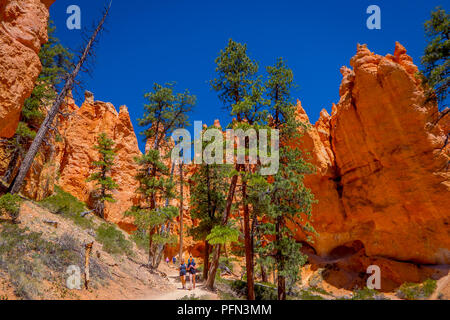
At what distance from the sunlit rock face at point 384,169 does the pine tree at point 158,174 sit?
11.9m

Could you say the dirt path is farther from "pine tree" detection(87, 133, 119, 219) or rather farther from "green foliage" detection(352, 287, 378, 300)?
"pine tree" detection(87, 133, 119, 219)

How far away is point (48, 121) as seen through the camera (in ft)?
43.3

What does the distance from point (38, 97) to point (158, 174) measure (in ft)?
30.7

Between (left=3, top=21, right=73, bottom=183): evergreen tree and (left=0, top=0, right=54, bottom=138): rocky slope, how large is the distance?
7.97 metres

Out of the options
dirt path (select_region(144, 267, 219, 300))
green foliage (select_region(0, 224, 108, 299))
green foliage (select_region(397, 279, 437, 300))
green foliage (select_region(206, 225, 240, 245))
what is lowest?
green foliage (select_region(397, 279, 437, 300))

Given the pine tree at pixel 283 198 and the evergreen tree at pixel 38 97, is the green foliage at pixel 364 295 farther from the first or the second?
the evergreen tree at pixel 38 97

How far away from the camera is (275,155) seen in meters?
11.5

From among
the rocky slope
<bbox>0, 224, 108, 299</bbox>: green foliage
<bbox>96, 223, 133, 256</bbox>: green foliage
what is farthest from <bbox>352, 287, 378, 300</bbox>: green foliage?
the rocky slope

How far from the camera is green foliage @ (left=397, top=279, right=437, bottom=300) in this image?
16913mm

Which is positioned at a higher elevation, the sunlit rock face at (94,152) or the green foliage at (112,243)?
the sunlit rock face at (94,152)

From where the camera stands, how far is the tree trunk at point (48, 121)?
12164mm

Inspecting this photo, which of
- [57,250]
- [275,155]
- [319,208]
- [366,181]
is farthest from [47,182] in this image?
[366,181]

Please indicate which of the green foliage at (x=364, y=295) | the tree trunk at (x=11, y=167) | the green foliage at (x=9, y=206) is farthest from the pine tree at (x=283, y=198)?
the tree trunk at (x=11, y=167)
